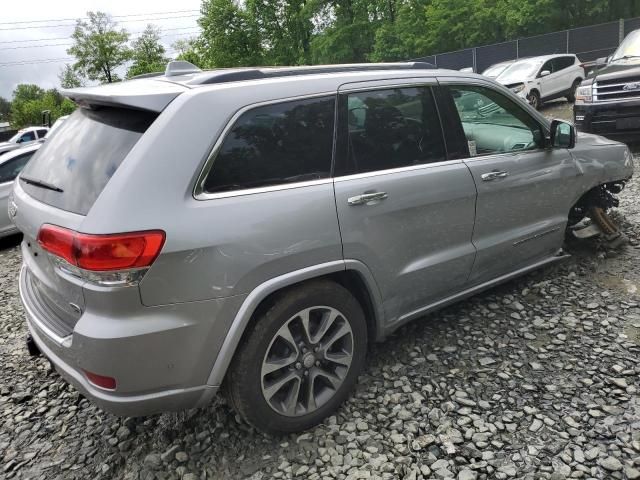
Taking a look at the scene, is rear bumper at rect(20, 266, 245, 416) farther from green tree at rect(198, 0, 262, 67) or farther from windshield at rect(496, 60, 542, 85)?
green tree at rect(198, 0, 262, 67)

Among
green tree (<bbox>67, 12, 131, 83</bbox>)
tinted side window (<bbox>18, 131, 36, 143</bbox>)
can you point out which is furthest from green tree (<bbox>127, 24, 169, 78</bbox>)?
tinted side window (<bbox>18, 131, 36, 143</bbox>)

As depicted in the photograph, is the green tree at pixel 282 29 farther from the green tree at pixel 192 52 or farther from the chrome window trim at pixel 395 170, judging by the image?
the chrome window trim at pixel 395 170

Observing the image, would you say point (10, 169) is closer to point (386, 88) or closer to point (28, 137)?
point (386, 88)

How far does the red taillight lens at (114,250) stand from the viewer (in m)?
1.95

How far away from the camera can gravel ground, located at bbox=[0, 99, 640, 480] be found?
2387mm

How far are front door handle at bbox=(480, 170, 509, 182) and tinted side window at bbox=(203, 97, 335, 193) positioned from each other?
1.15m

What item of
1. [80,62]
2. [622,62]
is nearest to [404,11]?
[622,62]

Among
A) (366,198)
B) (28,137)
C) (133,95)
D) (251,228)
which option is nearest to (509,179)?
(366,198)

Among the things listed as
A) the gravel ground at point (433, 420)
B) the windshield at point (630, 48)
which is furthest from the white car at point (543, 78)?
the gravel ground at point (433, 420)

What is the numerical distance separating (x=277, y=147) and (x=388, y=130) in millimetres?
747

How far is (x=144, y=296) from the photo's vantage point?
2.01 metres

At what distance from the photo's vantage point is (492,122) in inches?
139

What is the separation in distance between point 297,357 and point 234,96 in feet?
4.26

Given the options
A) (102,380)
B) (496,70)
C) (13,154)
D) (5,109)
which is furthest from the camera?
(5,109)
